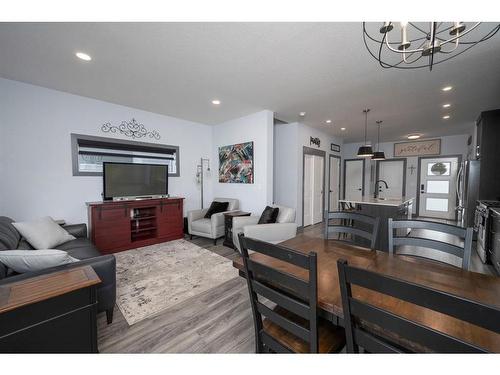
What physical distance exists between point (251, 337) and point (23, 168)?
12.8 feet

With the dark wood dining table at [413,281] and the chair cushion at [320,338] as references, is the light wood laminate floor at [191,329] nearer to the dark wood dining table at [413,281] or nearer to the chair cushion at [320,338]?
the chair cushion at [320,338]

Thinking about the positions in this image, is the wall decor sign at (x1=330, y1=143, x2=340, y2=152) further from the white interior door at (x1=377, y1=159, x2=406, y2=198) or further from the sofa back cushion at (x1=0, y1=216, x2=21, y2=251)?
the sofa back cushion at (x1=0, y1=216, x2=21, y2=251)

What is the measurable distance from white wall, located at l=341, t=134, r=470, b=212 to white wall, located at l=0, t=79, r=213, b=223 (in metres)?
7.19

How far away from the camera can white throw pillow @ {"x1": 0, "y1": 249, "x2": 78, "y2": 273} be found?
1.41 meters

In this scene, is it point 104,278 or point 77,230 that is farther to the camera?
point 77,230

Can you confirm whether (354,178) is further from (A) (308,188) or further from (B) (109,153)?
(B) (109,153)

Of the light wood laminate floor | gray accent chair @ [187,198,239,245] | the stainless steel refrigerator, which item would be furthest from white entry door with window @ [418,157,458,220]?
the light wood laminate floor

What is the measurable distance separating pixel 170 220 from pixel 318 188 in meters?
3.93

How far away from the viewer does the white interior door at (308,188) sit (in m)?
5.16

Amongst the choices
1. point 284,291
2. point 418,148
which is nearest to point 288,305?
point 284,291

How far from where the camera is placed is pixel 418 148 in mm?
6641

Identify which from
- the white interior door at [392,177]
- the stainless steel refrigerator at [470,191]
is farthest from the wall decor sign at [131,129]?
the white interior door at [392,177]

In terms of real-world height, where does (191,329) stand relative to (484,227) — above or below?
below

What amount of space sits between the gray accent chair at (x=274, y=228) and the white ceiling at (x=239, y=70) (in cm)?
197
